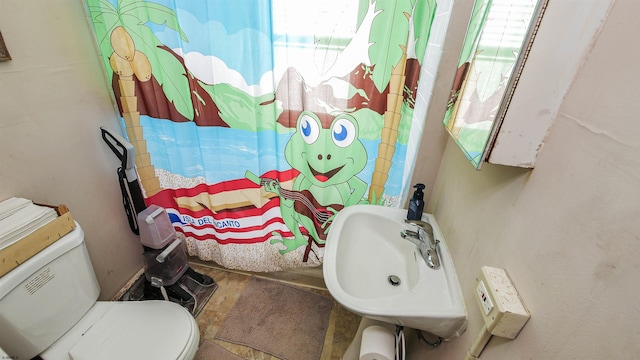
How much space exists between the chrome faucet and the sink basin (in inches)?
0.7

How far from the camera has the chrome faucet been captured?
95 centimetres

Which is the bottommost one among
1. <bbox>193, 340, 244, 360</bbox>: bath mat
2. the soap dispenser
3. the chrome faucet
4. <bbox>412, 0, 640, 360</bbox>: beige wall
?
<bbox>193, 340, 244, 360</bbox>: bath mat

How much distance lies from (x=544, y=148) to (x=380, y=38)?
78 centimetres

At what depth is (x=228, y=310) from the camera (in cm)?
163

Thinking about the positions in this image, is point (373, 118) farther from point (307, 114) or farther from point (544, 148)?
point (544, 148)

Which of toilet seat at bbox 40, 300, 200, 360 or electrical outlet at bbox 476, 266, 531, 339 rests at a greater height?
electrical outlet at bbox 476, 266, 531, 339

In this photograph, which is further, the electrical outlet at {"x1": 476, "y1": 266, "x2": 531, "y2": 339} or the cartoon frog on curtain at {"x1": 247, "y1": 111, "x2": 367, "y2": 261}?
the cartoon frog on curtain at {"x1": 247, "y1": 111, "x2": 367, "y2": 261}

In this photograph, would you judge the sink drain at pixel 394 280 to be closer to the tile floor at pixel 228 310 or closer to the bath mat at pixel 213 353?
the tile floor at pixel 228 310

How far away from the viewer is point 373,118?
3.94 ft

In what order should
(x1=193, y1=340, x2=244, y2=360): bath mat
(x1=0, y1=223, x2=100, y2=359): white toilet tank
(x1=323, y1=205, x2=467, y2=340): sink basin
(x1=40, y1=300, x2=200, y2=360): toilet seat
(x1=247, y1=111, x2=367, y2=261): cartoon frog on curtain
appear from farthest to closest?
(x1=193, y1=340, x2=244, y2=360): bath mat
(x1=247, y1=111, x2=367, y2=261): cartoon frog on curtain
(x1=40, y1=300, x2=200, y2=360): toilet seat
(x1=0, y1=223, x2=100, y2=359): white toilet tank
(x1=323, y1=205, x2=467, y2=340): sink basin

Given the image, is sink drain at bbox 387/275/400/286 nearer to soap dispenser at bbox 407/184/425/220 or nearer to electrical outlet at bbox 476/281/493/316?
soap dispenser at bbox 407/184/425/220

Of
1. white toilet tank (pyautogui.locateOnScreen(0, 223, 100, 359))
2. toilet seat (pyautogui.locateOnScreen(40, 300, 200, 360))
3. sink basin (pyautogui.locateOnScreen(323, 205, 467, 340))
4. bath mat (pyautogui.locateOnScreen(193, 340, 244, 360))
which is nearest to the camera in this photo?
sink basin (pyautogui.locateOnScreen(323, 205, 467, 340))

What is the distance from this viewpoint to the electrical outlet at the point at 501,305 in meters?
0.51

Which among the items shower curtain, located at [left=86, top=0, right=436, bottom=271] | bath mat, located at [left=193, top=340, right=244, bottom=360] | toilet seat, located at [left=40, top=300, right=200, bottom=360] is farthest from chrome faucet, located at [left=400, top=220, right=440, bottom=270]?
bath mat, located at [left=193, top=340, right=244, bottom=360]
